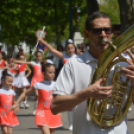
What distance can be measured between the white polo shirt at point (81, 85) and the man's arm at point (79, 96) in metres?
0.06

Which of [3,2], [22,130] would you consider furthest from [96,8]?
[3,2]

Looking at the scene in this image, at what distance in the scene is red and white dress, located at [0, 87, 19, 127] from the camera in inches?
251

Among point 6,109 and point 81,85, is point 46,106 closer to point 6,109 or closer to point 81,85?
point 6,109

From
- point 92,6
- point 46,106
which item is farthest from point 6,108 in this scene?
point 92,6

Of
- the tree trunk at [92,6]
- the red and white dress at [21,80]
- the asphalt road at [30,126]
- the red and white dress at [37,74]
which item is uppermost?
the tree trunk at [92,6]

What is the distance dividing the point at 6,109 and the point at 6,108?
0.06 feet

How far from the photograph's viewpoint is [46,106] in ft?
20.3

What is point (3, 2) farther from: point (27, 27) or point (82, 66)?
point (82, 66)

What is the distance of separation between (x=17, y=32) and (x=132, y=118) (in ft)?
71.1

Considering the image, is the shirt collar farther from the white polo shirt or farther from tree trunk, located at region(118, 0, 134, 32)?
tree trunk, located at region(118, 0, 134, 32)

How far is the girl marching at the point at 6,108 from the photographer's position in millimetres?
6379

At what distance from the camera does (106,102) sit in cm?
262

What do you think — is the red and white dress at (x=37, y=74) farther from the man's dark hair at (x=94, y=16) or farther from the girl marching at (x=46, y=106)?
the man's dark hair at (x=94, y=16)

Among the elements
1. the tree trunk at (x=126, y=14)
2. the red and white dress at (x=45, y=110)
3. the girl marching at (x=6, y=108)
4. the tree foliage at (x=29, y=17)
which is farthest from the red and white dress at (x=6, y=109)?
the tree foliage at (x=29, y=17)
